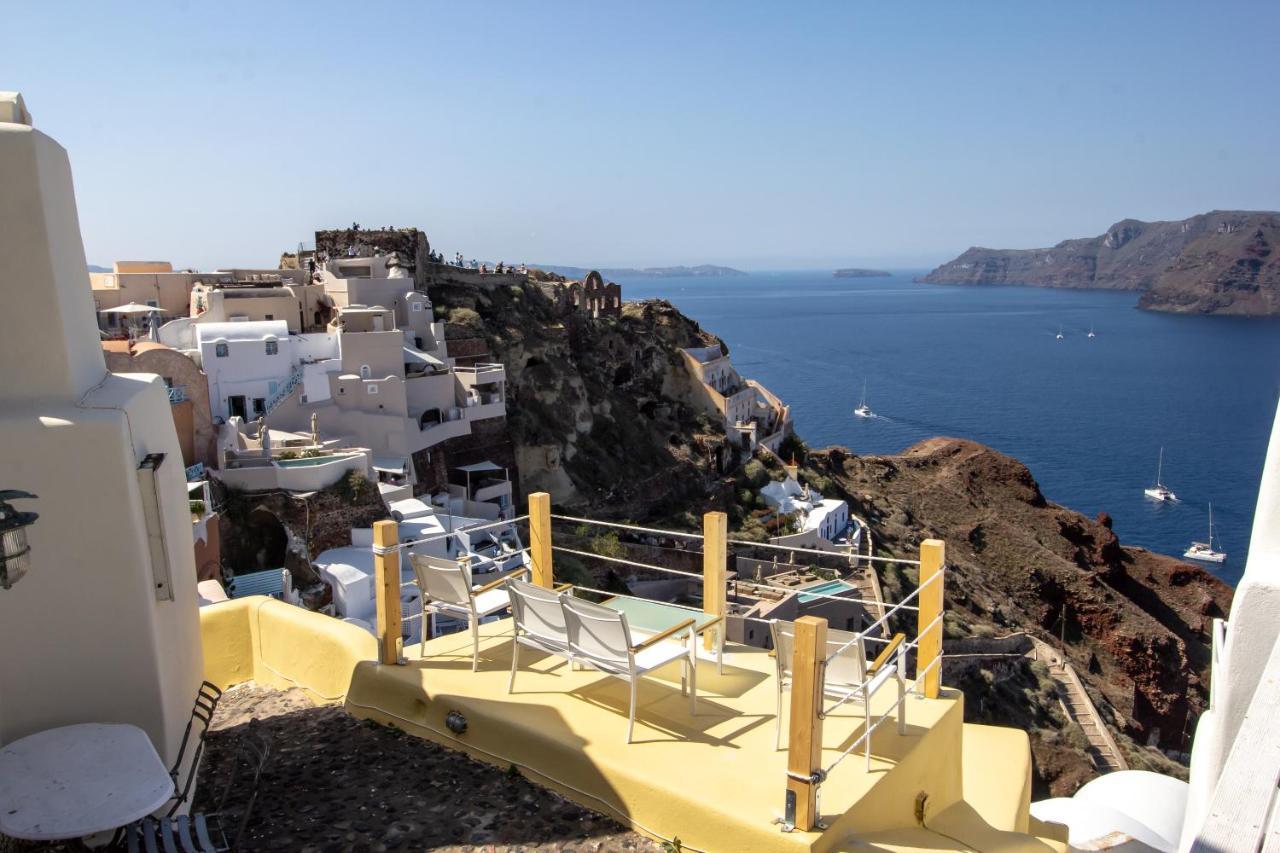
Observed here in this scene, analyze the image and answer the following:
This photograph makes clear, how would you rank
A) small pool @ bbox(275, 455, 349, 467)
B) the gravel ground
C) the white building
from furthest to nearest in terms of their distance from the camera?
the white building, small pool @ bbox(275, 455, 349, 467), the gravel ground

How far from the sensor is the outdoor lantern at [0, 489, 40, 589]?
3809 mm

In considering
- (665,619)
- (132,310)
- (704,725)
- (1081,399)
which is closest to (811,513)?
(132,310)

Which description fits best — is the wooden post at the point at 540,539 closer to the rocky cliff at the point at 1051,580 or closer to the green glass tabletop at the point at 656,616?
the green glass tabletop at the point at 656,616

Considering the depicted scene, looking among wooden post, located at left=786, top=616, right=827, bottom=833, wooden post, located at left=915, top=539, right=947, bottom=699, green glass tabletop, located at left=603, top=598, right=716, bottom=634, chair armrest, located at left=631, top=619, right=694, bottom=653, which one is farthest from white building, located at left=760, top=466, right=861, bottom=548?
wooden post, located at left=786, top=616, right=827, bottom=833

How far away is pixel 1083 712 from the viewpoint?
31672mm

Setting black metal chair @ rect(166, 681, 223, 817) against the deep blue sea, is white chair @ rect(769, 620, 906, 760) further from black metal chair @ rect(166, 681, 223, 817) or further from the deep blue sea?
the deep blue sea

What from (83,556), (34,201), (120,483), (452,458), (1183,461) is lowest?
(1183,461)

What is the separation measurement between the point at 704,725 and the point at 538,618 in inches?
47.2

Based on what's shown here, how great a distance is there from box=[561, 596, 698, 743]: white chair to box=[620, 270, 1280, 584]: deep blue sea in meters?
56.6

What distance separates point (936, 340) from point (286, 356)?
13576 cm

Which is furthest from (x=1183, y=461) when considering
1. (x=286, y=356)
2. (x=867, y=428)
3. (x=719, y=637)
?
(x=719, y=637)

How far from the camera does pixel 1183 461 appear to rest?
75.1 metres

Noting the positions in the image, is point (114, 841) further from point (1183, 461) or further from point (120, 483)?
point (1183, 461)

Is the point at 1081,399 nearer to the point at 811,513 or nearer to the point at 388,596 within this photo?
the point at 811,513
